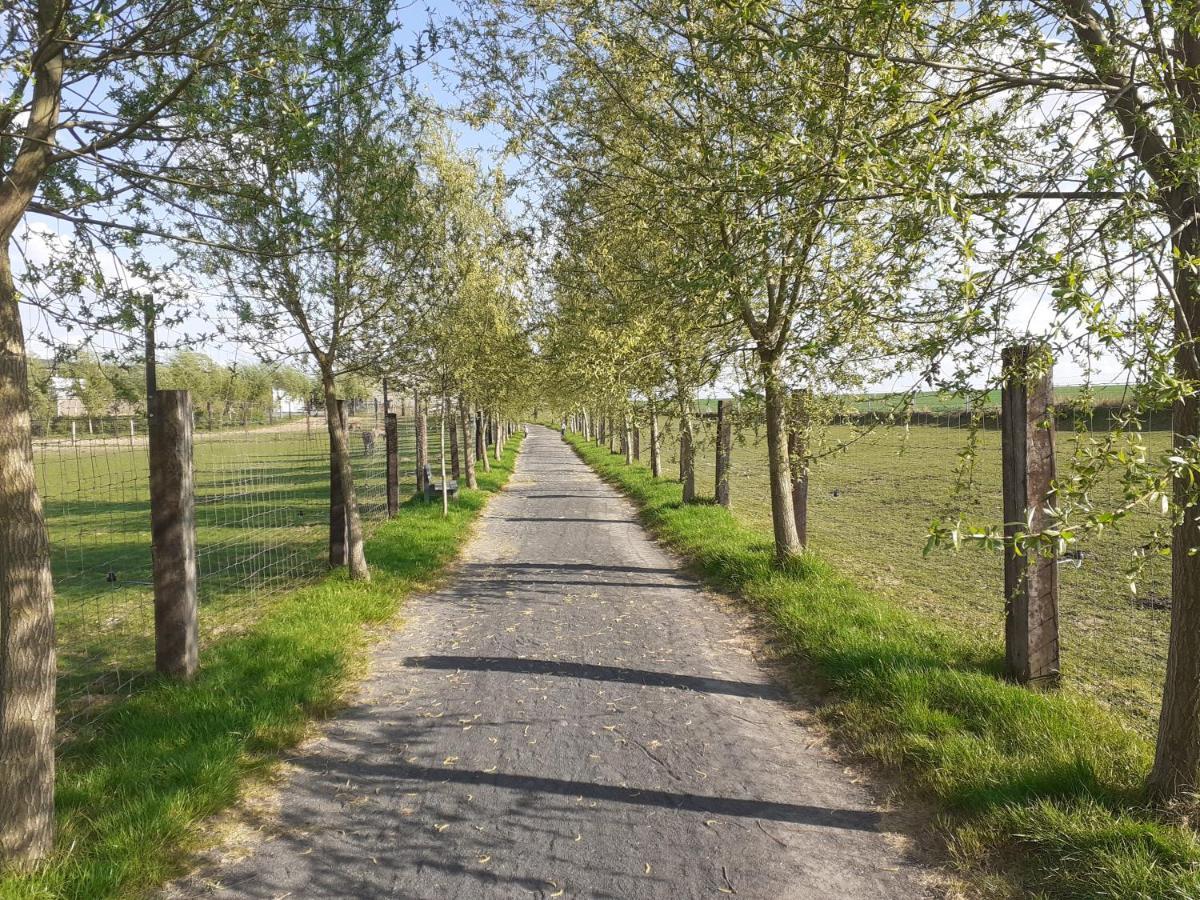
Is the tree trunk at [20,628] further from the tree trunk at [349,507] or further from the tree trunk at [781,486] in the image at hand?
the tree trunk at [781,486]

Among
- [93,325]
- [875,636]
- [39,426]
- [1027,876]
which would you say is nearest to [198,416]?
[39,426]

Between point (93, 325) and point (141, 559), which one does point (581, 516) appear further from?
point (93, 325)

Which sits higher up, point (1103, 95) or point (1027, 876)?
point (1103, 95)

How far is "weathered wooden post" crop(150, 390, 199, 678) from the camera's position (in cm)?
566

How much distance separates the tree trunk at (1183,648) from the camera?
11.4 ft

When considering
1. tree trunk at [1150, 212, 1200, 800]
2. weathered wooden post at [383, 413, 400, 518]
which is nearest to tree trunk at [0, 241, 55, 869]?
tree trunk at [1150, 212, 1200, 800]

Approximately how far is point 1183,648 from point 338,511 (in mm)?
8672

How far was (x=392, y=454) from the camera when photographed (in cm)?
1373

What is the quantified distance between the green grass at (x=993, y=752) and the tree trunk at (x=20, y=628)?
435 cm

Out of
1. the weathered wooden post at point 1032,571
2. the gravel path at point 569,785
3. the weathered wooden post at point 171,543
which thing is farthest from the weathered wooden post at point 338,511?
the weathered wooden post at point 1032,571

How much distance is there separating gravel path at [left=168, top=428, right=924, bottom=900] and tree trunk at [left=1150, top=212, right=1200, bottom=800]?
1.38 metres

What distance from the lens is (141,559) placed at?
1245cm

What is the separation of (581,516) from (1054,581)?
11197 millimetres

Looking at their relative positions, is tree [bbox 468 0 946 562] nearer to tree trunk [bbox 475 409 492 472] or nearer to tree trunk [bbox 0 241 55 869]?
tree trunk [bbox 0 241 55 869]
